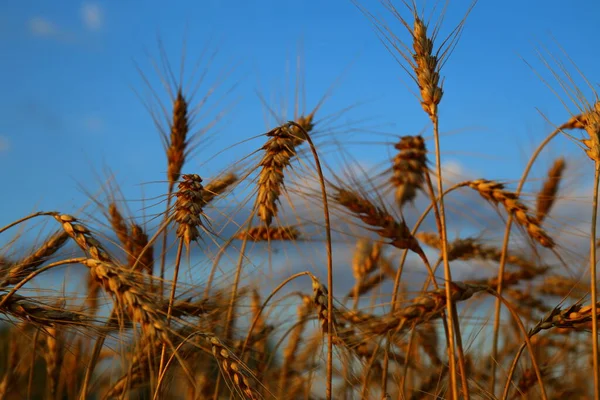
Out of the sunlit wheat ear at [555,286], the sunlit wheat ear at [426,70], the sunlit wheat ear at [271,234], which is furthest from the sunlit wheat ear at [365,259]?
the sunlit wheat ear at [426,70]

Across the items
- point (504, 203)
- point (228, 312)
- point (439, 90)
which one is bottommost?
point (228, 312)

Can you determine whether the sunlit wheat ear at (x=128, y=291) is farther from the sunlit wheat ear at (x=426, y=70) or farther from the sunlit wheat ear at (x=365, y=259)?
the sunlit wheat ear at (x=365, y=259)

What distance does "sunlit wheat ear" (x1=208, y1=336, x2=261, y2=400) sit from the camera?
84.4 inches

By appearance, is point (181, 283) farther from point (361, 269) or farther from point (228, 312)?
point (361, 269)

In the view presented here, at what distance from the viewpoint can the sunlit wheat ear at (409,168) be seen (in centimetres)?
365

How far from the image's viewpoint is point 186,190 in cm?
263

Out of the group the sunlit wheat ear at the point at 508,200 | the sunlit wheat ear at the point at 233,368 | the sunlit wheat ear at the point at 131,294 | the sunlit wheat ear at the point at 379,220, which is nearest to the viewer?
the sunlit wheat ear at the point at 131,294

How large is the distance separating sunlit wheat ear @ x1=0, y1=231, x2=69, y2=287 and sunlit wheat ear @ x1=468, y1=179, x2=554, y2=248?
83.8 inches

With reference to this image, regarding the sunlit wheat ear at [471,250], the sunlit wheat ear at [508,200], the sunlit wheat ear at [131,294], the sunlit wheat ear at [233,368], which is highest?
the sunlit wheat ear at [508,200]

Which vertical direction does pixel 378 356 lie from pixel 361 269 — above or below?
below

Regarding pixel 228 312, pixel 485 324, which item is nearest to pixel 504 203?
pixel 485 324

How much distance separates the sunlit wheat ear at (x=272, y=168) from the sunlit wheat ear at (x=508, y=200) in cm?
120

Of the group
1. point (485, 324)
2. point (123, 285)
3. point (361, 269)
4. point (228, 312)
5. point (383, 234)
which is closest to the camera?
point (123, 285)

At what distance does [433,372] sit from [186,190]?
1.99 m
